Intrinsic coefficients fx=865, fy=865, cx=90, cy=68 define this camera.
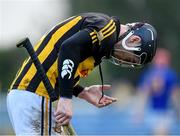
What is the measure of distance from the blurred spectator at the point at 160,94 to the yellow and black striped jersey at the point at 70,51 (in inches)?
279

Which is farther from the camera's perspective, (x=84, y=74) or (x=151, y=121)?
(x=151, y=121)

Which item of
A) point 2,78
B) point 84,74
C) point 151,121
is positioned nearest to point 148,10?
point 2,78

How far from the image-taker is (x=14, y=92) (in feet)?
25.2

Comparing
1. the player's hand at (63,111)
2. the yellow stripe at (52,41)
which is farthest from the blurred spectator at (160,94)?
the player's hand at (63,111)

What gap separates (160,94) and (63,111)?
8.08m

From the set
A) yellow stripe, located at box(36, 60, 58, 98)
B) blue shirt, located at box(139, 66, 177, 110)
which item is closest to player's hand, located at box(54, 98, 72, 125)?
yellow stripe, located at box(36, 60, 58, 98)

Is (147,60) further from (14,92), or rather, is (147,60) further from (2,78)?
(2,78)

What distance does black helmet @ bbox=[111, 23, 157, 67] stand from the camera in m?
7.54

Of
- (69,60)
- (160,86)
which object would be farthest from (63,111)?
(160,86)

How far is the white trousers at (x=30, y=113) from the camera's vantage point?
762cm

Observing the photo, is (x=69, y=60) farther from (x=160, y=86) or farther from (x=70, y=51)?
(x=160, y=86)

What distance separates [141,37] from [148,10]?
34.7m

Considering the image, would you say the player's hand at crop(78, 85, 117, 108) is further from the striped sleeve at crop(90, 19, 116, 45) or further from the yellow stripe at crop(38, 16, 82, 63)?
the striped sleeve at crop(90, 19, 116, 45)

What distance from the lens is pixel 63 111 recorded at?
7.11 m
